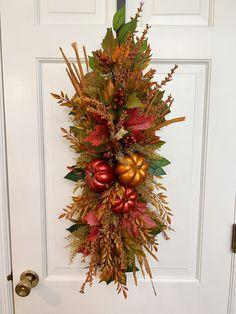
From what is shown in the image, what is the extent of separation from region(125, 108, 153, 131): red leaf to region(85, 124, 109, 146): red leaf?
62 millimetres

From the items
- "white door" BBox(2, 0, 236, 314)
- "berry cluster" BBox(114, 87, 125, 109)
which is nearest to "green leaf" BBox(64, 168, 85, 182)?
"white door" BBox(2, 0, 236, 314)

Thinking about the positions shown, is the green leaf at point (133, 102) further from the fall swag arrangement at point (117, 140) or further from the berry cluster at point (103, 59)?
the berry cluster at point (103, 59)

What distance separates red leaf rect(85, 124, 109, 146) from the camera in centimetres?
63

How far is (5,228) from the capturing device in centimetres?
85

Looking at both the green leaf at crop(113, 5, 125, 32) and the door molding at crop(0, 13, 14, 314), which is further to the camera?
the door molding at crop(0, 13, 14, 314)

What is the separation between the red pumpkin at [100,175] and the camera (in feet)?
2.11

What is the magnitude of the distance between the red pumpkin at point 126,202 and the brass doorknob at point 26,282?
46 centimetres

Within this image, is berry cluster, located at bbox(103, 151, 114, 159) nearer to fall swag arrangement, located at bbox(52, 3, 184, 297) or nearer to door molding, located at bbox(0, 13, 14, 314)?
fall swag arrangement, located at bbox(52, 3, 184, 297)

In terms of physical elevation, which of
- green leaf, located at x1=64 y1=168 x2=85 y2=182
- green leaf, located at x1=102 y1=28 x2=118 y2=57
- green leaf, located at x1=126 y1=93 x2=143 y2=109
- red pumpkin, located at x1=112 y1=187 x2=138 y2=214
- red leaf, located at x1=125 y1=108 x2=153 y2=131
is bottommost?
red pumpkin, located at x1=112 y1=187 x2=138 y2=214

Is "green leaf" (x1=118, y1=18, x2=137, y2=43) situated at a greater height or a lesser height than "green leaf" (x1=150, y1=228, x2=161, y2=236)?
greater

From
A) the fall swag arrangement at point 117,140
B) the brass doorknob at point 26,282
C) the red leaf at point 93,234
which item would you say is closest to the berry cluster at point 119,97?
the fall swag arrangement at point 117,140

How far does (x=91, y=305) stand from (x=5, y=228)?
0.43 m

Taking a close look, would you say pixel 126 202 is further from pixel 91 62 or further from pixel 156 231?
pixel 91 62

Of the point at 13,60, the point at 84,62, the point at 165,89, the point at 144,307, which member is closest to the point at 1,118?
the point at 13,60
